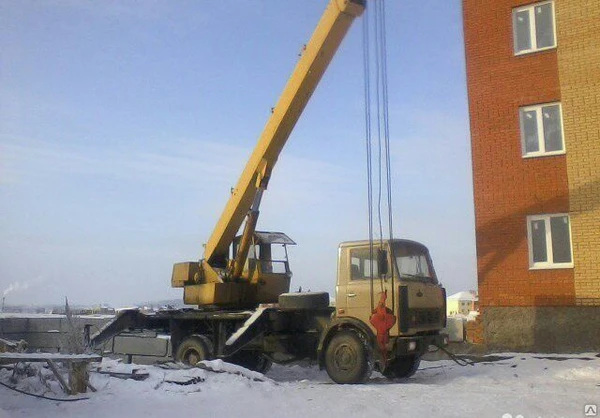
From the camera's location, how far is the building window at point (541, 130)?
15.6 meters

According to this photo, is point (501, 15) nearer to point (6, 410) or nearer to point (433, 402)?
point (433, 402)

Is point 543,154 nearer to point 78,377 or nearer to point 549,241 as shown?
point 549,241

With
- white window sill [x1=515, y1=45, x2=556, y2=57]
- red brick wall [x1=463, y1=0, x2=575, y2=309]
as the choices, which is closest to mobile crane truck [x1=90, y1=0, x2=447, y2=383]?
red brick wall [x1=463, y1=0, x2=575, y2=309]

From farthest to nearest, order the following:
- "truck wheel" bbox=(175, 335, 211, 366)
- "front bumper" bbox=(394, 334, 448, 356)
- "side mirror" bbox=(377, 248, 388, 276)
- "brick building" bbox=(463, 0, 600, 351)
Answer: "brick building" bbox=(463, 0, 600, 351) < "truck wheel" bbox=(175, 335, 211, 366) < "side mirror" bbox=(377, 248, 388, 276) < "front bumper" bbox=(394, 334, 448, 356)

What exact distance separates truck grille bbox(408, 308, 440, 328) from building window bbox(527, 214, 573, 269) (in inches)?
190

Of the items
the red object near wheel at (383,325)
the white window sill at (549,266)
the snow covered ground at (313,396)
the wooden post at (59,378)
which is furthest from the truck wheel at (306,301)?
the white window sill at (549,266)

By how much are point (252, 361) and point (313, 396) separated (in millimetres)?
4552

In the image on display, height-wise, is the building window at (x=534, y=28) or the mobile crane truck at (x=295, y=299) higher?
the building window at (x=534, y=28)

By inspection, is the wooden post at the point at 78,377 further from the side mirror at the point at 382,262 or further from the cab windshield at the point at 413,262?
the cab windshield at the point at 413,262

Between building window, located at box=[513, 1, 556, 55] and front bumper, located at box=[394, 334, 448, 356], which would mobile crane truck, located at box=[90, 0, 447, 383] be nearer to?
front bumper, located at box=[394, 334, 448, 356]

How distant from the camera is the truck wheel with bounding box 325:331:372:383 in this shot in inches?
427

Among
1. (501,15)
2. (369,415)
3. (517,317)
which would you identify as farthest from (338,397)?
(501,15)

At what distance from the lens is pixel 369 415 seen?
25.6ft

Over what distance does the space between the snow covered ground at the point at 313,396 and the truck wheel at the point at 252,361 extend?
82.5 inches
